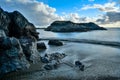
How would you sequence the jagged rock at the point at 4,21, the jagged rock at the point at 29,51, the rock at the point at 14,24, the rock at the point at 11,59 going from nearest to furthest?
1. the rock at the point at 11,59
2. the jagged rock at the point at 29,51
3. the jagged rock at the point at 4,21
4. the rock at the point at 14,24

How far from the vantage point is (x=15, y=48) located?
15977mm

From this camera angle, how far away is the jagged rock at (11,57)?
15.0m

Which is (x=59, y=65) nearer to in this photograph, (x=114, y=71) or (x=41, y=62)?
(x=41, y=62)

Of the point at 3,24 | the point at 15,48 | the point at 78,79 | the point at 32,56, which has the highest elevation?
the point at 3,24

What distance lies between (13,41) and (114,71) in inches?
410

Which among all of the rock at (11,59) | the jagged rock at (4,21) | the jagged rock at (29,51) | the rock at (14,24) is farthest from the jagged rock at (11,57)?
the rock at (14,24)

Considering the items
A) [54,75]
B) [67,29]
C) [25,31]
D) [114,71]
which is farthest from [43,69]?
[67,29]

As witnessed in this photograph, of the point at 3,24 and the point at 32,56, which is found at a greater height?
the point at 3,24

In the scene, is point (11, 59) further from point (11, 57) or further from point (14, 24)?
point (14, 24)

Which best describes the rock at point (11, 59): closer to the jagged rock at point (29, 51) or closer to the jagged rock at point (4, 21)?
the jagged rock at point (29, 51)

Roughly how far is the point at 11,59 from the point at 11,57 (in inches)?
7.7

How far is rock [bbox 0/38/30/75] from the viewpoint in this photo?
1490 cm

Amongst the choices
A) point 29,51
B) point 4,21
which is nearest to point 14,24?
point 4,21

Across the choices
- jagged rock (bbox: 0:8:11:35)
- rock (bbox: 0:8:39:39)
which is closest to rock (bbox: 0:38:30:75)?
jagged rock (bbox: 0:8:11:35)
